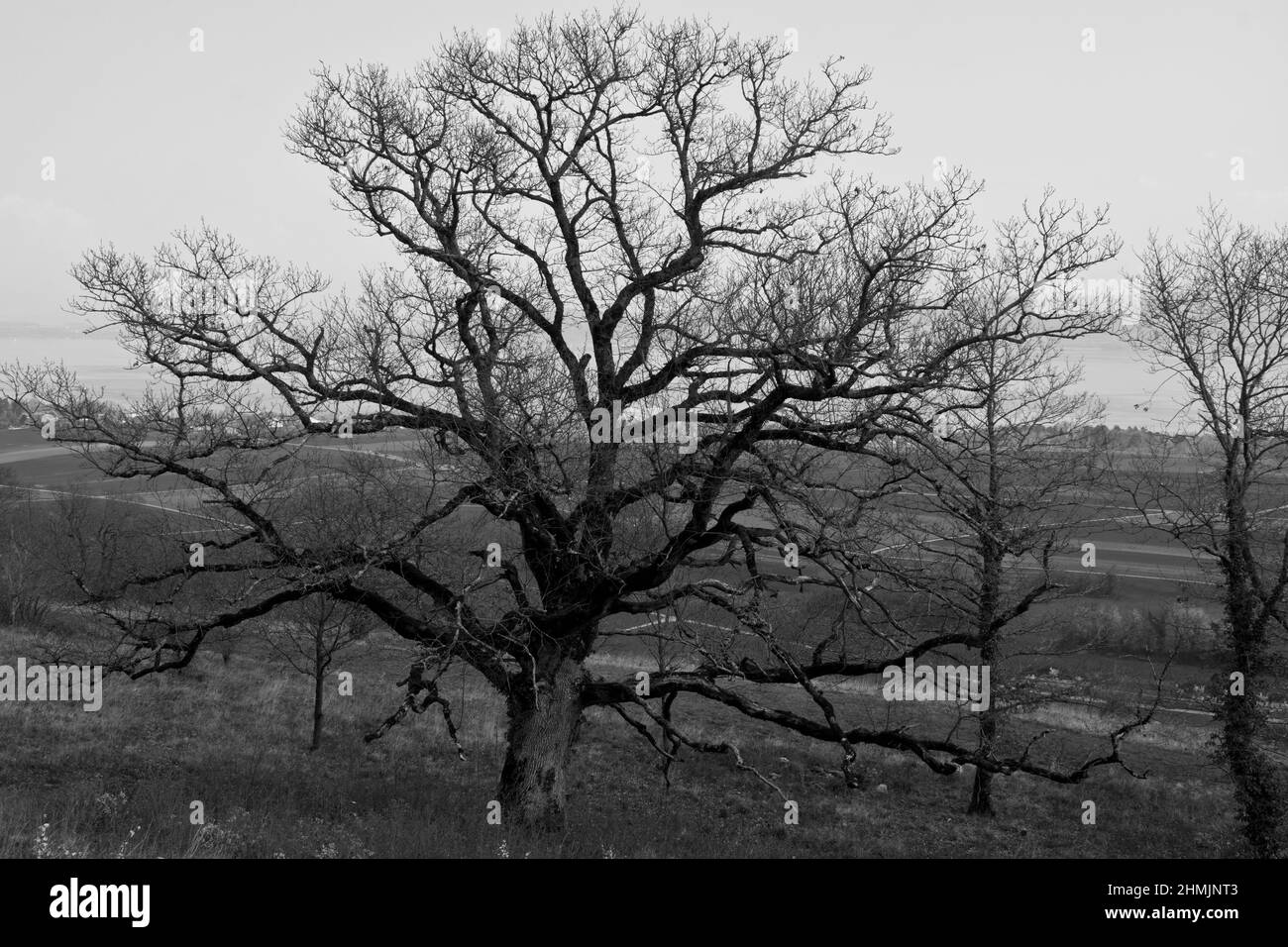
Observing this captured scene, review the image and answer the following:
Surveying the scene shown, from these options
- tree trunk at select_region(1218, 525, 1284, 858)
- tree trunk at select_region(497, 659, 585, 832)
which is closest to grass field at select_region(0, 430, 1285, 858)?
tree trunk at select_region(497, 659, 585, 832)

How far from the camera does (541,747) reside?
12.8 m

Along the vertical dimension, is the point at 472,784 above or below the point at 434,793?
below

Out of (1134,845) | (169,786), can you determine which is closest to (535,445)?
(169,786)

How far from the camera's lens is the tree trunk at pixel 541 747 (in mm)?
12500

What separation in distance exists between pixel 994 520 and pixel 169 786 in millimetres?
11702

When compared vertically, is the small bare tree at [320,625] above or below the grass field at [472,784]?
above

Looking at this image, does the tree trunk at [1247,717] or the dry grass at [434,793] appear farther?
the tree trunk at [1247,717]

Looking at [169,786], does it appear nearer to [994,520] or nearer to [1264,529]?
[994,520]

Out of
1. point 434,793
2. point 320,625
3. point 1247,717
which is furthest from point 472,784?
point 1247,717

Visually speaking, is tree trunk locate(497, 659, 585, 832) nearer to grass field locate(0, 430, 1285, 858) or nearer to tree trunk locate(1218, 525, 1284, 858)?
grass field locate(0, 430, 1285, 858)

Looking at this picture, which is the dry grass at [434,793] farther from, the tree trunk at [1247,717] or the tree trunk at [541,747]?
the tree trunk at [1247,717]

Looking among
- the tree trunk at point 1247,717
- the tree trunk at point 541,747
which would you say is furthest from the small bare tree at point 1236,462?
the tree trunk at point 541,747

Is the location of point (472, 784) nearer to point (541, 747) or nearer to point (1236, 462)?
point (541, 747)

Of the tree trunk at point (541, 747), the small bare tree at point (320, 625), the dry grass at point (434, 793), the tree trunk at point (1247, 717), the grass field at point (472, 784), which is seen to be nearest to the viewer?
the dry grass at point (434, 793)
